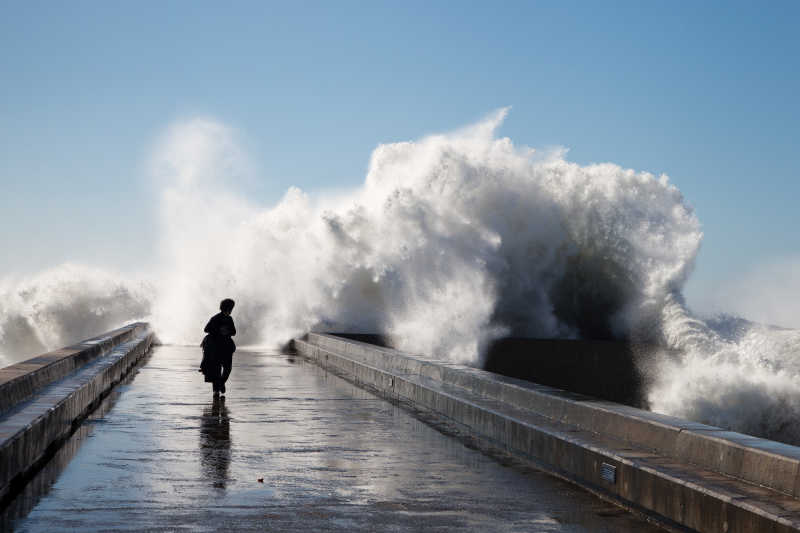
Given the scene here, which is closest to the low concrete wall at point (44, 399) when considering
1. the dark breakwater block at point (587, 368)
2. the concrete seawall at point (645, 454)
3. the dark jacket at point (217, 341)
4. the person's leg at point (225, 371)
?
the dark jacket at point (217, 341)

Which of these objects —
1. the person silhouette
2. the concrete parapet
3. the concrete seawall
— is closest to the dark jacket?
the person silhouette

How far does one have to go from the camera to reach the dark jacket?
15.4 m

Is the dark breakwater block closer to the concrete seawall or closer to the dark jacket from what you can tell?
the dark jacket

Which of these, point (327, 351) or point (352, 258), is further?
point (352, 258)

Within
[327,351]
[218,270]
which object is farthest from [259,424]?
[218,270]

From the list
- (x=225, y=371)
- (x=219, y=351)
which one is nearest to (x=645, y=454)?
(x=225, y=371)

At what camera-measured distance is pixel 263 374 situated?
20594mm

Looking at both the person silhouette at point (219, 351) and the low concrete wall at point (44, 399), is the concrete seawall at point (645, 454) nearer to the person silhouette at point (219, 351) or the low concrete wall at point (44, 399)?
the person silhouette at point (219, 351)

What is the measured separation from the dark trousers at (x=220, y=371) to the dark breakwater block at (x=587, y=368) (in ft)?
61.8

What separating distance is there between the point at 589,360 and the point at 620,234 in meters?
14.9

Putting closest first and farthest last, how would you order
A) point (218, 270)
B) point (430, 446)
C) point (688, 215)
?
1. point (430, 446)
2. point (218, 270)
3. point (688, 215)

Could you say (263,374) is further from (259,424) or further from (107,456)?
(107,456)

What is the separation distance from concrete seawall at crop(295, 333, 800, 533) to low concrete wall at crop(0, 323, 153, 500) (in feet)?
13.1

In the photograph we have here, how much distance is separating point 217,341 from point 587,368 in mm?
19776
